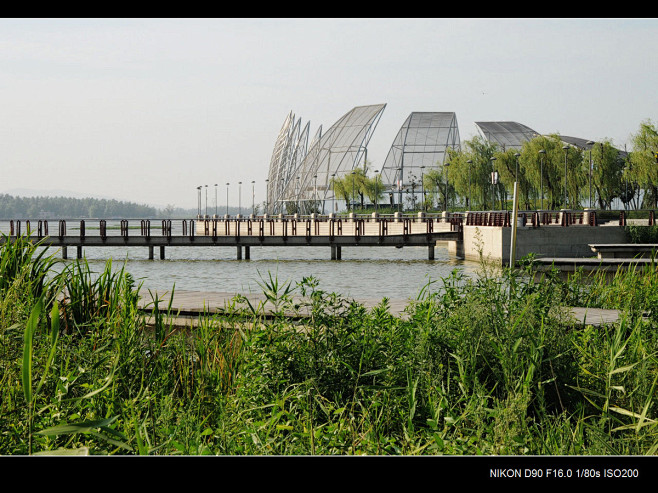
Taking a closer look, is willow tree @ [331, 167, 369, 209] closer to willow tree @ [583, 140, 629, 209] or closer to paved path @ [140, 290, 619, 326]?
willow tree @ [583, 140, 629, 209]

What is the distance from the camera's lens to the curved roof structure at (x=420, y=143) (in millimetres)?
113438

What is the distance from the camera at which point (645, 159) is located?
47656mm

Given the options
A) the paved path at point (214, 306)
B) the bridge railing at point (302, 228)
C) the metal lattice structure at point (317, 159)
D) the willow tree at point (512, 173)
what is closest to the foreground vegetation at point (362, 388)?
the paved path at point (214, 306)

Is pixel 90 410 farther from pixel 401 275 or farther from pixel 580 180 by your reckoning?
pixel 580 180

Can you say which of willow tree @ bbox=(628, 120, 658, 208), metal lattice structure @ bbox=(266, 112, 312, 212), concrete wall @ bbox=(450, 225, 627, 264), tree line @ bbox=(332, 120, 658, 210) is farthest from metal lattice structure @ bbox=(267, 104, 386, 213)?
concrete wall @ bbox=(450, 225, 627, 264)

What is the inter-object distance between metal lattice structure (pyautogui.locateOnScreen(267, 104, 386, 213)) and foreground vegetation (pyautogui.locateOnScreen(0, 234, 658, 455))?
100 metres

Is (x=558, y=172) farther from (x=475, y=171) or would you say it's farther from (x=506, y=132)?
(x=506, y=132)

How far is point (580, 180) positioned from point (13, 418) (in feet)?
185

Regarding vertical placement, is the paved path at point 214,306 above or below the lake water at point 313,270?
above

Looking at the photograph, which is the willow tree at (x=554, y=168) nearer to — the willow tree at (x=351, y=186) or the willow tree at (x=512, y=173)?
the willow tree at (x=512, y=173)

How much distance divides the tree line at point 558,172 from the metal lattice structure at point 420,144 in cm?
3604

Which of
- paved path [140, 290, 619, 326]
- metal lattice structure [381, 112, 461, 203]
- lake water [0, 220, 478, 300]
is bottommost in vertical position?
lake water [0, 220, 478, 300]

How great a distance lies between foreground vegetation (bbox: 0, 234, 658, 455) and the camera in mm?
3598

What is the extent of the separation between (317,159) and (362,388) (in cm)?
11492
